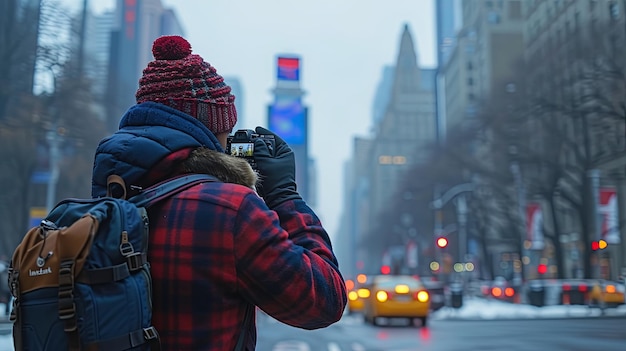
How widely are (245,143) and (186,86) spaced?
0.75 ft

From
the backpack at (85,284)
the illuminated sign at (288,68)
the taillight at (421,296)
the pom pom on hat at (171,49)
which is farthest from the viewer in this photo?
the illuminated sign at (288,68)

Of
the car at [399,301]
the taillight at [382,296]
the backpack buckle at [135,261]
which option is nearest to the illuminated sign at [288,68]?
the car at [399,301]

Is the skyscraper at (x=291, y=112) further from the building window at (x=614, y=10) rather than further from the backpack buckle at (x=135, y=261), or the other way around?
the backpack buckle at (x=135, y=261)

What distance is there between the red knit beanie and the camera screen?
0.28 feet

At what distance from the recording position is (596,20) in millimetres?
26781

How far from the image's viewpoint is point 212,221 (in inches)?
72.1

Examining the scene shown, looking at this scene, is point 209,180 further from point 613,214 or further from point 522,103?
point 522,103

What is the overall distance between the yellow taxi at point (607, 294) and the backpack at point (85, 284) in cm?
2428

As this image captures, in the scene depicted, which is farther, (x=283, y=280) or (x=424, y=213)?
(x=424, y=213)

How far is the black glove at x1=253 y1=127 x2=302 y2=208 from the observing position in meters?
2.04

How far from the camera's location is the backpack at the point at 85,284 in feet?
5.19

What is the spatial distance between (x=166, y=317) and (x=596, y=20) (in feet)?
90.8

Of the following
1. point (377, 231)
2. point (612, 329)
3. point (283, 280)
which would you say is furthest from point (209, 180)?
point (377, 231)

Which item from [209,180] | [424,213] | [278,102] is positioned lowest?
[209,180]
